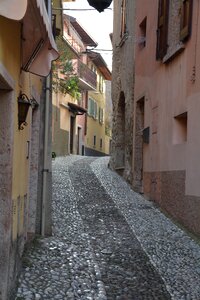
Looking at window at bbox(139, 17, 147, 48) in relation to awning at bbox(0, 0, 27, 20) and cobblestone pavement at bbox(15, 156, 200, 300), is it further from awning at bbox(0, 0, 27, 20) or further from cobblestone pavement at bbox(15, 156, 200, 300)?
awning at bbox(0, 0, 27, 20)

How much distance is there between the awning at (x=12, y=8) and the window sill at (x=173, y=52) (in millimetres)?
6029

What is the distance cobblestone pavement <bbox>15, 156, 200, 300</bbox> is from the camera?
17.9ft

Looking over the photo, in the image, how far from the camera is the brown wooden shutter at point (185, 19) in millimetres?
8639

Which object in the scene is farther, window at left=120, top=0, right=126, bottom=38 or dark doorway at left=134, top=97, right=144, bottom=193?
window at left=120, top=0, right=126, bottom=38

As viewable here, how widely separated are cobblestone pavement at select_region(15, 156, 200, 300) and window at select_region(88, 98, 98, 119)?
1001 inches

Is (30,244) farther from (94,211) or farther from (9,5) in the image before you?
(9,5)

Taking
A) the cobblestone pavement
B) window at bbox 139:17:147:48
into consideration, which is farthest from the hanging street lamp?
window at bbox 139:17:147:48

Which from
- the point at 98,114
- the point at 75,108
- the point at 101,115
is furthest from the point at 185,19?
the point at 101,115

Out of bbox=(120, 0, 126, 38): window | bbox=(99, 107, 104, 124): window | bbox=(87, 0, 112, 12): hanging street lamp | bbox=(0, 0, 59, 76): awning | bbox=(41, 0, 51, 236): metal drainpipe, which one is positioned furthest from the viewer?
bbox=(99, 107, 104, 124): window

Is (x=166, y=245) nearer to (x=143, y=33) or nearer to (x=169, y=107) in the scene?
(x=169, y=107)

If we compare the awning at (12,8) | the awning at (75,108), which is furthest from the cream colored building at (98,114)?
the awning at (12,8)

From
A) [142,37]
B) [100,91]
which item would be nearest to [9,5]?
[142,37]

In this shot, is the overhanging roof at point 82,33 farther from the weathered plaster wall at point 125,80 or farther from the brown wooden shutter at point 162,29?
the brown wooden shutter at point 162,29

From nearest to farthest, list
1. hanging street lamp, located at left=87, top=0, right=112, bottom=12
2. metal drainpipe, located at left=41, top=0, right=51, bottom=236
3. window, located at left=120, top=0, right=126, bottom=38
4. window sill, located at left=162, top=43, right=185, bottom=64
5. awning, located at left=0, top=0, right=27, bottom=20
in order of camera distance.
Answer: awning, located at left=0, top=0, right=27, bottom=20
hanging street lamp, located at left=87, top=0, right=112, bottom=12
metal drainpipe, located at left=41, top=0, right=51, bottom=236
window sill, located at left=162, top=43, right=185, bottom=64
window, located at left=120, top=0, right=126, bottom=38
